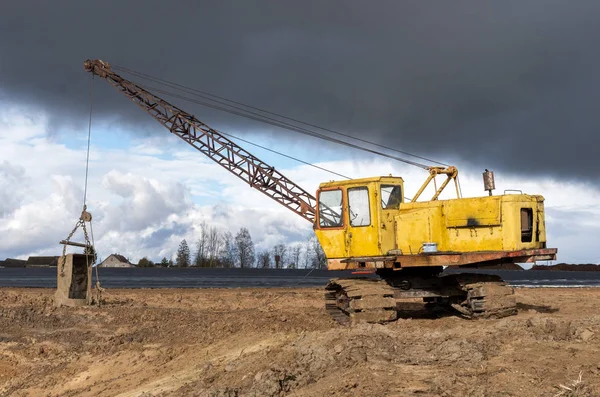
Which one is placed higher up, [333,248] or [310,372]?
[333,248]

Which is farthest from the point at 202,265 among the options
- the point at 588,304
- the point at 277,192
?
the point at 588,304

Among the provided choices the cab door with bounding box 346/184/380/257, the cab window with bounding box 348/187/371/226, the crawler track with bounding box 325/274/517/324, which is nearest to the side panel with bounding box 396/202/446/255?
the cab door with bounding box 346/184/380/257

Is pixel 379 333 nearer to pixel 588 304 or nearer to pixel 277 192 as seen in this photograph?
pixel 588 304

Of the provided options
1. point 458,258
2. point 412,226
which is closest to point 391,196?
point 412,226

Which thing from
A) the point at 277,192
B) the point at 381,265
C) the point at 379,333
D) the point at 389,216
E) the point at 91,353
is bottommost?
the point at 91,353

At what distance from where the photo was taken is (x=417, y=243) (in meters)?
15.0

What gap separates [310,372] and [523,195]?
8.00m

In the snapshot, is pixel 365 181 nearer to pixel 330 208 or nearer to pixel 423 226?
pixel 330 208

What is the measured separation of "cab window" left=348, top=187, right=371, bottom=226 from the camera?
49.9ft

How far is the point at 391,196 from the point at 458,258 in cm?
239

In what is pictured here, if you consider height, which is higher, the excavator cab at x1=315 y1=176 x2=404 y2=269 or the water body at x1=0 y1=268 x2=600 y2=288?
the excavator cab at x1=315 y1=176 x2=404 y2=269

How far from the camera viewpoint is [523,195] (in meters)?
14.6

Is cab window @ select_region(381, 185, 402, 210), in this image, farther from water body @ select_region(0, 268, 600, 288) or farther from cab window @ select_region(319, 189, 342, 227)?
water body @ select_region(0, 268, 600, 288)

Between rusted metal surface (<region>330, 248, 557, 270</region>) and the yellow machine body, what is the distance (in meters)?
0.02
